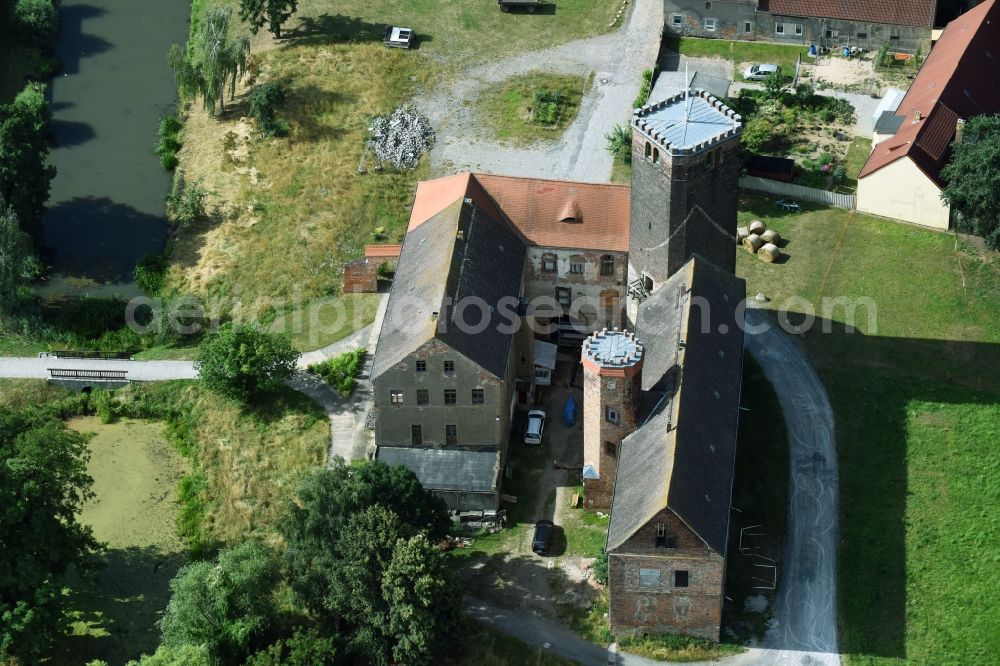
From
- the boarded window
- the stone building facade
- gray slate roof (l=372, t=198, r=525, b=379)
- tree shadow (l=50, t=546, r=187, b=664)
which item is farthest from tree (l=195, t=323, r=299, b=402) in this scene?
the stone building facade

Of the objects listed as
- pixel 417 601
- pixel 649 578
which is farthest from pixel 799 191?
pixel 417 601

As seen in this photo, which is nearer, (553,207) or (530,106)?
(553,207)

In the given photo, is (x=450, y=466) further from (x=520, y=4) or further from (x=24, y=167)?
(x=520, y=4)

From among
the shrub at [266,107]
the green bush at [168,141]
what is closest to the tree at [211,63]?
the green bush at [168,141]

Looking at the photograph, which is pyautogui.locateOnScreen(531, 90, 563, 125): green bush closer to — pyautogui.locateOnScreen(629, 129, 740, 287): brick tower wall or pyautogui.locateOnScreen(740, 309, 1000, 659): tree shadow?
pyautogui.locateOnScreen(629, 129, 740, 287): brick tower wall

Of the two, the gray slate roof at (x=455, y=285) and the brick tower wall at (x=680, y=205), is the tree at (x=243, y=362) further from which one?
the brick tower wall at (x=680, y=205)

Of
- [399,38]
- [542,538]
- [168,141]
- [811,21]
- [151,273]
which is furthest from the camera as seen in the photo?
[399,38]
